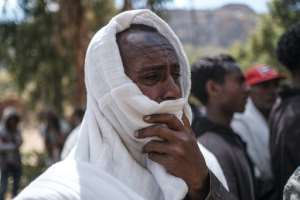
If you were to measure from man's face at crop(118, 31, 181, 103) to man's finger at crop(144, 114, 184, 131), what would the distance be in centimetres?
7

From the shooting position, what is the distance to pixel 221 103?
11.3 feet

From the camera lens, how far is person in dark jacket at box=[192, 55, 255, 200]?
3072 mm

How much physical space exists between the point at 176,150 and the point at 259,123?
2.76m

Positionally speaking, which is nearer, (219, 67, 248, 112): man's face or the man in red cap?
(219, 67, 248, 112): man's face

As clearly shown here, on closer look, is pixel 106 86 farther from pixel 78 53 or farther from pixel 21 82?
pixel 21 82

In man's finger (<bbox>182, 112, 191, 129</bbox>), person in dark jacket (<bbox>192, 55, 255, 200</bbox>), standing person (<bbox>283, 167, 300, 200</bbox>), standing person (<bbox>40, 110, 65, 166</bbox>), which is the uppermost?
man's finger (<bbox>182, 112, 191, 129</bbox>)

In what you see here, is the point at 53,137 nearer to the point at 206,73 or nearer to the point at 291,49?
the point at 206,73

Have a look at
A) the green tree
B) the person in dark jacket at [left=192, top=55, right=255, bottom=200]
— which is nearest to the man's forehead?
the person in dark jacket at [left=192, top=55, right=255, bottom=200]

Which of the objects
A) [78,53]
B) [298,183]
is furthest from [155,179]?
[78,53]

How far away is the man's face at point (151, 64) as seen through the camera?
188 cm

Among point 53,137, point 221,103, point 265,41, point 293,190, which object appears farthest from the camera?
point 265,41

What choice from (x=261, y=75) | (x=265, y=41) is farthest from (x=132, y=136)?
(x=265, y=41)

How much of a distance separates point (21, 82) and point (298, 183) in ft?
54.4

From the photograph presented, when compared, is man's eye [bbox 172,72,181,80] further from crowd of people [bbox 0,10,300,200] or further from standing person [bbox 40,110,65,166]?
standing person [bbox 40,110,65,166]
